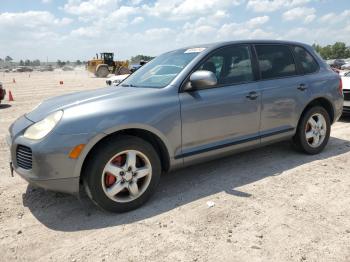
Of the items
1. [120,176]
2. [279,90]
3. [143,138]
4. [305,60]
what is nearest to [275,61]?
[279,90]

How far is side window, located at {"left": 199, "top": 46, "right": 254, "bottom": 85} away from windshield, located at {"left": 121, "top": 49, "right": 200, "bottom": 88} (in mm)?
235

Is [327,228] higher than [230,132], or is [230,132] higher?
[230,132]

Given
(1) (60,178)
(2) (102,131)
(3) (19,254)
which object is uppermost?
(2) (102,131)

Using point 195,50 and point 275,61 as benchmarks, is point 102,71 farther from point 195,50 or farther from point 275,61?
point 195,50

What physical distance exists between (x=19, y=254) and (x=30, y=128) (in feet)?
3.73

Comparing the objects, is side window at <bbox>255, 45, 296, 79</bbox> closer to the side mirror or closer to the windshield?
the windshield

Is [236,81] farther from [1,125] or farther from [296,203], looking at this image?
[1,125]

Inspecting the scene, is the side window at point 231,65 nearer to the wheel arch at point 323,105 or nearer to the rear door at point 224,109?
the rear door at point 224,109

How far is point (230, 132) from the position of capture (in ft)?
13.3

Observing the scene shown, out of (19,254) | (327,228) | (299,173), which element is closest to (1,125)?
(19,254)

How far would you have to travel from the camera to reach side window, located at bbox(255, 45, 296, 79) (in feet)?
→ 14.7

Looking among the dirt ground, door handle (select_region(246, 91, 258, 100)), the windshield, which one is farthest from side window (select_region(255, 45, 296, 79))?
the dirt ground

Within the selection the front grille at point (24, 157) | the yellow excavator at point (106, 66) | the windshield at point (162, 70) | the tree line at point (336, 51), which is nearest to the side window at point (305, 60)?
the windshield at point (162, 70)

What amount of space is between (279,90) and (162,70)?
5.20ft
